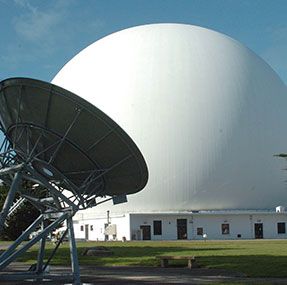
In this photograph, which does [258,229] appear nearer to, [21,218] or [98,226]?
[98,226]

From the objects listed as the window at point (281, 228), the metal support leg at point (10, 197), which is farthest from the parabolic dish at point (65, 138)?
the window at point (281, 228)

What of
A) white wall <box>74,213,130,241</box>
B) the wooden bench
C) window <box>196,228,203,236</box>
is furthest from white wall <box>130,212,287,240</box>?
the wooden bench

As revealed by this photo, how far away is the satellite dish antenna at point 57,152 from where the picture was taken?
20.3 m

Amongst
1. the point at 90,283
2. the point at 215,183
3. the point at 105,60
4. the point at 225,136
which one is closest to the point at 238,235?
the point at 215,183

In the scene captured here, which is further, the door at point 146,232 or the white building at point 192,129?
the door at point 146,232

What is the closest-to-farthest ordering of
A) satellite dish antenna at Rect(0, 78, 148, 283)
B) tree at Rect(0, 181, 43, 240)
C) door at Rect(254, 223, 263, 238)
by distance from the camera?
satellite dish antenna at Rect(0, 78, 148, 283), tree at Rect(0, 181, 43, 240), door at Rect(254, 223, 263, 238)

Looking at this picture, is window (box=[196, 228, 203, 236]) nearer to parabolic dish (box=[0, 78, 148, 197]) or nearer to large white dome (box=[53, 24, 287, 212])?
large white dome (box=[53, 24, 287, 212])

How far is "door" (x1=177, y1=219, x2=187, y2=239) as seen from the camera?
256ft

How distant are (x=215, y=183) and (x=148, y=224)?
10.1m

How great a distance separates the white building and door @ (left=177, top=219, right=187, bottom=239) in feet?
0.84

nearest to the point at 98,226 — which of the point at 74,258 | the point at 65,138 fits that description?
the point at 65,138

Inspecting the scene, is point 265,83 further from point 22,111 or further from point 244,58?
point 22,111

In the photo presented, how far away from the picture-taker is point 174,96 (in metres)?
79.1

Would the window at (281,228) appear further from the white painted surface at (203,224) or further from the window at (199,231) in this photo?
the window at (199,231)
